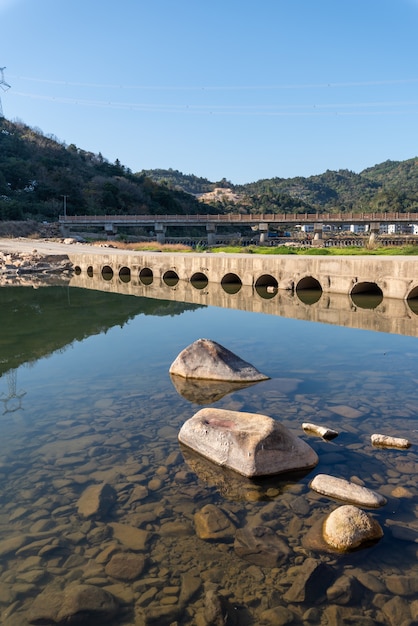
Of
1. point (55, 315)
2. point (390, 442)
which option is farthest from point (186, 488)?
point (55, 315)

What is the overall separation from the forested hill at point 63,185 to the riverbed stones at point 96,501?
6634 cm

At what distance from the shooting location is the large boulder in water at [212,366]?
877cm

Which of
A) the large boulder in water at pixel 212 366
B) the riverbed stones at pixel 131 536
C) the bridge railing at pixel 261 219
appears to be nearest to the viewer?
the riverbed stones at pixel 131 536

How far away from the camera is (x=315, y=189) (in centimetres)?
17438

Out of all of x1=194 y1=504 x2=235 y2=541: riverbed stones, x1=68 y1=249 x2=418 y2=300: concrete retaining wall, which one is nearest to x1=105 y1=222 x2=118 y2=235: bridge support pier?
x1=68 y1=249 x2=418 y2=300: concrete retaining wall

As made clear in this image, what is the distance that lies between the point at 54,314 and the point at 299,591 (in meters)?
15.6

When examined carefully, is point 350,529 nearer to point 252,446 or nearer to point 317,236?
point 252,446

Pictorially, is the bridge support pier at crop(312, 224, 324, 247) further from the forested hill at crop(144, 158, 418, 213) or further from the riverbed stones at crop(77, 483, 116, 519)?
the riverbed stones at crop(77, 483, 116, 519)

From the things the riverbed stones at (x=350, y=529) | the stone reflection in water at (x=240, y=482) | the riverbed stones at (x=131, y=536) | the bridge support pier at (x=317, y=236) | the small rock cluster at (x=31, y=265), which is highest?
the bridge support pier at (x=317, y=236)

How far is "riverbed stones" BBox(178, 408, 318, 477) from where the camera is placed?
536cm

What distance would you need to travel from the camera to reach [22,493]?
521 cm

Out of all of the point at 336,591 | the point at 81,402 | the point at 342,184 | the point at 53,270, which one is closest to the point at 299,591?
the point at 336,591

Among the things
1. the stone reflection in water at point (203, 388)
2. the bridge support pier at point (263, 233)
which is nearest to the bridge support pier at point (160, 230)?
the bridge support pier at point (263, 233)

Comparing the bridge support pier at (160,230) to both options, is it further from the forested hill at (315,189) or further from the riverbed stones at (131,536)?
the riverbed stones at (131,536)
